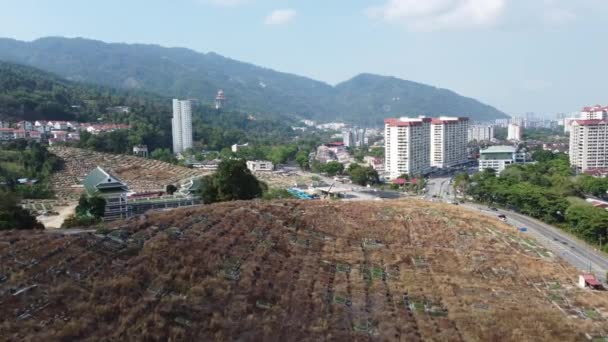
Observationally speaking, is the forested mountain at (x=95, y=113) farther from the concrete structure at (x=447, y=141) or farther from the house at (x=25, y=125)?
the concrete structure at (x=447, y=141)

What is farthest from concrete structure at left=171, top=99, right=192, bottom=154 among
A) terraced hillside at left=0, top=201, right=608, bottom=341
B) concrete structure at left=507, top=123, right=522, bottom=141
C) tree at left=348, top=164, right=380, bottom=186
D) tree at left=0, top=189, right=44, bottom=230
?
concrete structure at left=507, top=123, right=522, bottom=141

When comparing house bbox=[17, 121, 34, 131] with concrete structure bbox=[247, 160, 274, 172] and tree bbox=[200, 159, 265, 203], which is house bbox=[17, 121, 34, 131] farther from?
tree bbox=[200, 159, 265, 203]

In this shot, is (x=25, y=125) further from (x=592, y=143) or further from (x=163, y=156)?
(x=592, y=143)

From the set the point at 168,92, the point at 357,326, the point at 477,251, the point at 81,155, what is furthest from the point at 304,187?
the point at 168,92

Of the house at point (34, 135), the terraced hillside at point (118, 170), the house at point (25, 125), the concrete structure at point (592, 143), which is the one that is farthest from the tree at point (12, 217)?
the concrete structure at point (592, 143)

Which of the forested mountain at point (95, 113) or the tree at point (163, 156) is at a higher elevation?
the forested mountain at point (95, 113)

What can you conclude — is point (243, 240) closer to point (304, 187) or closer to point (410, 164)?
point (304, 187)
